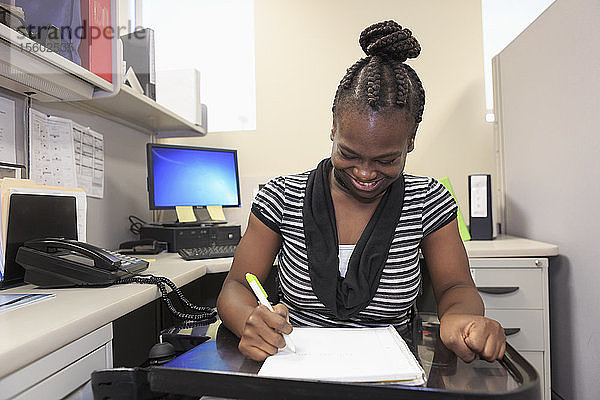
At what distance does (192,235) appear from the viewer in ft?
6.15

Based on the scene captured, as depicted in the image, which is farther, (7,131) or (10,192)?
(7,131)

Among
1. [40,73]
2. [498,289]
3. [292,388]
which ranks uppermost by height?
[40,73]

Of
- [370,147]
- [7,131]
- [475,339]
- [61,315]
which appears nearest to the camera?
[475,339]

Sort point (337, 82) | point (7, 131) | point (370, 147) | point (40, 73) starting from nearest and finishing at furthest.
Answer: point (370, 147) < point (40, 73) < point (7, 131) < point (337, 82)

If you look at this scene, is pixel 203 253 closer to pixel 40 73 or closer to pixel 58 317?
pixel 40 73

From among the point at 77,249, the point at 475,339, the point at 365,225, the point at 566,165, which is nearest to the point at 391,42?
the point at 365,225

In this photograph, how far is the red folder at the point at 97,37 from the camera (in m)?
1.25

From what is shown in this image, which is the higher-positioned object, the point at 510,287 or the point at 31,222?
the point at 31,222

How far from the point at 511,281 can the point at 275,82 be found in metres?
1.45

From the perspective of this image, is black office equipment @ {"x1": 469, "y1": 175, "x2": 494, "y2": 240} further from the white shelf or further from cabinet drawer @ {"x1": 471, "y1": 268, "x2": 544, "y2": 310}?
the white shelf

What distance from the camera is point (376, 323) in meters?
1.01

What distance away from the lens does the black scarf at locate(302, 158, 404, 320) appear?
0.96 meters

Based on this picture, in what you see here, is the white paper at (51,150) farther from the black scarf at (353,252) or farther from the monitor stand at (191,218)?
the black scarf at (353,252)

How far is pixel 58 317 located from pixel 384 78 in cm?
71
